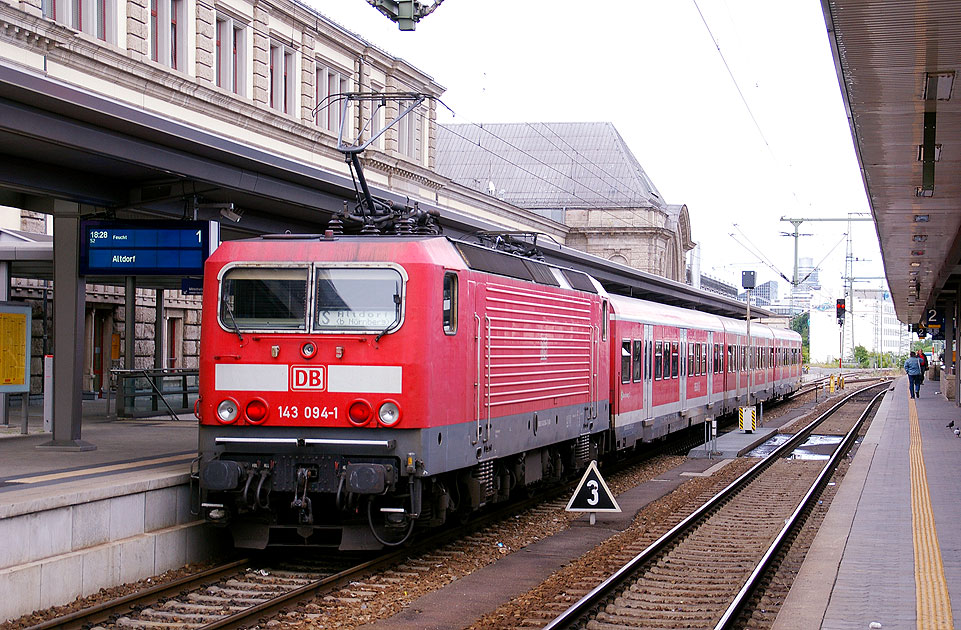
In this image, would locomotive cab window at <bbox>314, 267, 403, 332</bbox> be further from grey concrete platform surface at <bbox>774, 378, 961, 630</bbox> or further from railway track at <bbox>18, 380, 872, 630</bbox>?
grey concrete platform surface at <bbox>774, 378, 961, 630</bbox>

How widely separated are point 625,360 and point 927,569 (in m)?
9.28

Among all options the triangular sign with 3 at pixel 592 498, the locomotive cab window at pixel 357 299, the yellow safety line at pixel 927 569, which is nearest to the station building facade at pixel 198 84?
the locomotive cab window at pixel 357 299

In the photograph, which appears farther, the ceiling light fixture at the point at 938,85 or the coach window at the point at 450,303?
the ceiling light fixture at the point at 938,85

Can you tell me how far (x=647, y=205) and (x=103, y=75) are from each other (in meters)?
54.3

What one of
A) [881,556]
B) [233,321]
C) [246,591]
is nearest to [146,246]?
[233,321]

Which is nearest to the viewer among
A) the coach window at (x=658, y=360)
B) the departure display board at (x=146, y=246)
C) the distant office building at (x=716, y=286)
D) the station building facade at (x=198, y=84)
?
the departure display board at (x=146, y=246)

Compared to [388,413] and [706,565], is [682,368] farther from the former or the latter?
[388,413]

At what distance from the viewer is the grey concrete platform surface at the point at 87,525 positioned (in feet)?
28.3

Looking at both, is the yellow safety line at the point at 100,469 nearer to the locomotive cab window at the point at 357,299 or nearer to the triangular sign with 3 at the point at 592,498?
the locomotive cab window at the point at 357,299

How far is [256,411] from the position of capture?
34.2 ft

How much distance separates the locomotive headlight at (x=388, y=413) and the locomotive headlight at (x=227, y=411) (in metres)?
1.38

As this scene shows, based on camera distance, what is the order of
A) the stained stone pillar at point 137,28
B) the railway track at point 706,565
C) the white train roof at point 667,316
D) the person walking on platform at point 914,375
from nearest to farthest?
the railway track at point 706,565
the white train roof at point 667,316
the stained stone pillar at point 137,28
the person walking on platform at point 914,375

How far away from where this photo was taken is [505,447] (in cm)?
1258

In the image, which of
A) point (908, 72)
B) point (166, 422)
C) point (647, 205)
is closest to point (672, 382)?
point (166, 422)
